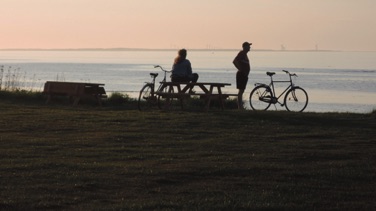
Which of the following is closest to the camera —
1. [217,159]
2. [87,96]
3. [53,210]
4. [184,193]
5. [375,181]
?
[53,210]

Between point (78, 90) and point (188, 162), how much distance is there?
11.8 metres

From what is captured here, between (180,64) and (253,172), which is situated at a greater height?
(180,64)

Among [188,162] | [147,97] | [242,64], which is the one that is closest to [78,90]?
[147,97]

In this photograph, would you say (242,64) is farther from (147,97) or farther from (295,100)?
(147,97)

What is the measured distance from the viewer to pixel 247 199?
9547 millimetres

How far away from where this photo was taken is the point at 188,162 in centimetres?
1226

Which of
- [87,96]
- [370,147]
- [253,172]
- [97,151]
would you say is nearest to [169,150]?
[97,151]

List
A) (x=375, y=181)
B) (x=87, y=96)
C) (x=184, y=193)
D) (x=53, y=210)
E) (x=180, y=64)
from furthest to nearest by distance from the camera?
(x=87, y=96)
(x=180, y=64)
(x=375, y=181)
(x=184, y=193)
(x=53, y=210)

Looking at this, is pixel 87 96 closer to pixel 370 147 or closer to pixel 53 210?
pixel 370 147

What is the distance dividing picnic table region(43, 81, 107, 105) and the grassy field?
4096 mm

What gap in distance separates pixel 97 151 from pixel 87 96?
10.2 m

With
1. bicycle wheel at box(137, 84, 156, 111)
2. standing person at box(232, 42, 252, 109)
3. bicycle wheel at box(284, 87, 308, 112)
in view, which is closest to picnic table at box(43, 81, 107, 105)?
bicycle wheel at box(137, 84, 156, 111)

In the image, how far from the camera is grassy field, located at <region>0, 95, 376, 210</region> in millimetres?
9570

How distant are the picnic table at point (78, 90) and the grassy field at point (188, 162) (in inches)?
161
